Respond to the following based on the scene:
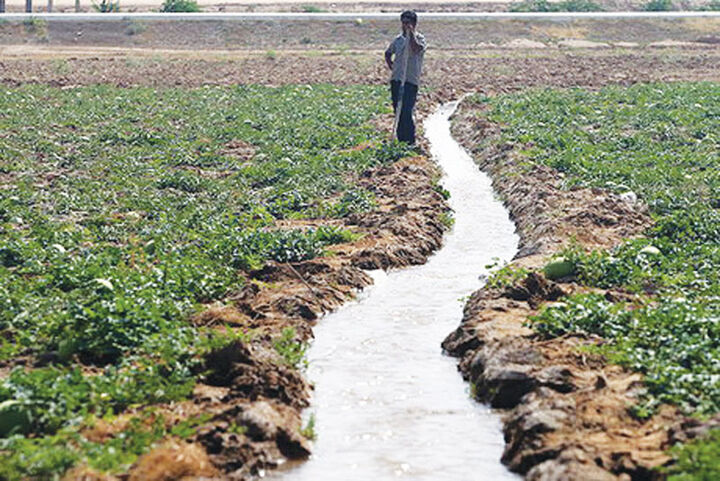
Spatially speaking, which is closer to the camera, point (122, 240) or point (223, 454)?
point (223, 454)

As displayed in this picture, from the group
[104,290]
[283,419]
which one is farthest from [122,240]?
[283,419]

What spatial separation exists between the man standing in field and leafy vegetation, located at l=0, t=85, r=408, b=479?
823 millimetres

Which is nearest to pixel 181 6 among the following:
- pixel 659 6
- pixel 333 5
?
pixel 333 5

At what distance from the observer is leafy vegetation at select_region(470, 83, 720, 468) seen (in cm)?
838

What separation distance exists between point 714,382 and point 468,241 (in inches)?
306

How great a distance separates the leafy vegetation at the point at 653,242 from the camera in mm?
8375

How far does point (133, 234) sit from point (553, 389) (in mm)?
6843

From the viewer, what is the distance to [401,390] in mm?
9156

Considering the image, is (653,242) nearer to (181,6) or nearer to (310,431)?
(310,431)

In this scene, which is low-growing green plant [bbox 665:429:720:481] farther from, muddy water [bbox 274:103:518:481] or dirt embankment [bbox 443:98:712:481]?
muddy water [bbox 274:103:518:481]

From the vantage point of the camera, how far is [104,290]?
10.0 metres

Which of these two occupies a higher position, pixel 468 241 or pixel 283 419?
pixel 283 419

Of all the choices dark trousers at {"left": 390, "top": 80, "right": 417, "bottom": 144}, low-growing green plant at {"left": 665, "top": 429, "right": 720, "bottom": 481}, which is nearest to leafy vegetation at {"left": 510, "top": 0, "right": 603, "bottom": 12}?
dark trousers at {"left": 390, "top": 80, "right": 417, "bottom": 144}

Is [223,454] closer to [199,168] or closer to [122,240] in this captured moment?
[122,240]
